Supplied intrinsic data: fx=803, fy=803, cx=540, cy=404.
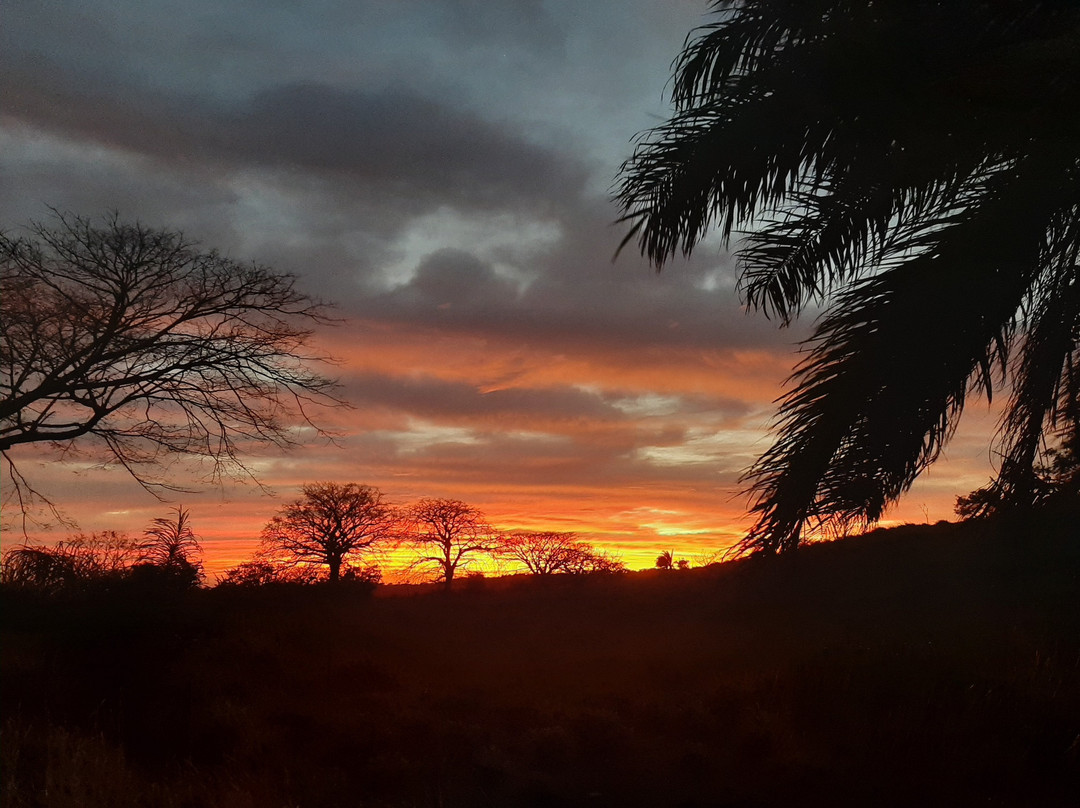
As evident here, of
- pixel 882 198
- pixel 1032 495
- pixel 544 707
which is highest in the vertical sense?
pixel 882 198

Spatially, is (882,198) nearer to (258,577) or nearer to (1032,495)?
(1032,495)

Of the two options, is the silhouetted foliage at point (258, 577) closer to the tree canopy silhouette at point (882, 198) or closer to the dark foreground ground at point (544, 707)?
the dark foreground ground at point (544, 707)

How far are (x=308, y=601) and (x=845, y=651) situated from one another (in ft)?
27.5

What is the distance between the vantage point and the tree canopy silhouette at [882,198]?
4.66 metres

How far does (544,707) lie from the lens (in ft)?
27.8

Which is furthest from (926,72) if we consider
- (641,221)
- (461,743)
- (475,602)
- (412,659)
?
(475,602)

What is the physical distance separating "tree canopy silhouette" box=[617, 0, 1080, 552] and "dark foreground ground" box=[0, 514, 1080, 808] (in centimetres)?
130

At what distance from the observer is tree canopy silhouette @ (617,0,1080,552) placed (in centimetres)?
466

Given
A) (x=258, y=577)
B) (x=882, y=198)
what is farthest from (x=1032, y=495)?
(x=258, y=577)

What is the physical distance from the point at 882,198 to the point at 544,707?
5.95 meters

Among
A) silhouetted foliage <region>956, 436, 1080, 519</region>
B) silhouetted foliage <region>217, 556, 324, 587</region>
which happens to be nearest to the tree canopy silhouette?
silhouetted foliage <region>956, 436, 1080, 519</region>

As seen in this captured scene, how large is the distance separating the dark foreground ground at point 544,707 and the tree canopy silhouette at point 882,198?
1301 millimetres

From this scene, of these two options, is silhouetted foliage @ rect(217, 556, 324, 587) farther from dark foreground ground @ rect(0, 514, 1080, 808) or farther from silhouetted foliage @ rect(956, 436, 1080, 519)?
silhouetted foliage @ rect(956, 436, 1080, 519)

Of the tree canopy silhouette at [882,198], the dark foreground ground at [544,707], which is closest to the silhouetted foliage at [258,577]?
the dark foreground ground at [544,707]
